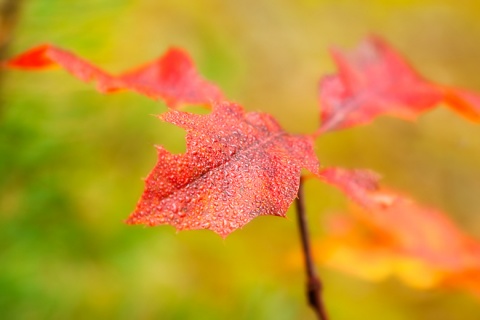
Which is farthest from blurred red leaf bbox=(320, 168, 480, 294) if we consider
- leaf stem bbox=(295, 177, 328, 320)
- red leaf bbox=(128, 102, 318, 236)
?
red leaf bbox=(128, 102, 318, 236)

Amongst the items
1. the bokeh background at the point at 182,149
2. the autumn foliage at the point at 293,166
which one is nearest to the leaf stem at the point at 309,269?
the autumn foliage at the point at 293,166

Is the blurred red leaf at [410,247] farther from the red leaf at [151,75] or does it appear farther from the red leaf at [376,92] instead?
the red leaf at [151,75]

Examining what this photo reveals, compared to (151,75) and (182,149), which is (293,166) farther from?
(182,149)

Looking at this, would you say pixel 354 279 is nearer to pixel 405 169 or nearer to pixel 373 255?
pixel 405 169

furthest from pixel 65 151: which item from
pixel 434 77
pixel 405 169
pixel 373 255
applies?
pixel 434 77

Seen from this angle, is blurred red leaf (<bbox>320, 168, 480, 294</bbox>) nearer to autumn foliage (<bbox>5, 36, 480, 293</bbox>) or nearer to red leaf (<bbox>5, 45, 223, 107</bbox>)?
autumn foliage (<bbox>5, 36, 480, 293</bbox>)

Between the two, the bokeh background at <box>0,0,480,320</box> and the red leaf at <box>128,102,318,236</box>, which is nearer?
the red leaf at <box>128,102,318,236</box>
